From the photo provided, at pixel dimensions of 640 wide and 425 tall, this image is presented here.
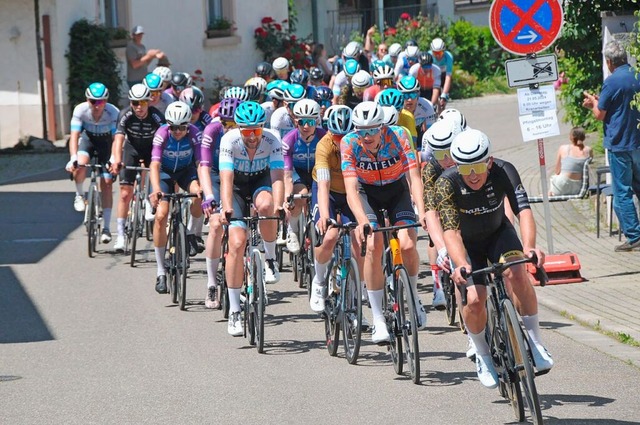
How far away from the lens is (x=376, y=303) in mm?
9953

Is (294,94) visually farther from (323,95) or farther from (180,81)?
(180,81)

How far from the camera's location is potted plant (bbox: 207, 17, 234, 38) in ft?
109

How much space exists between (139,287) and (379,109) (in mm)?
4785

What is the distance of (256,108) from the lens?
1143 centimetres

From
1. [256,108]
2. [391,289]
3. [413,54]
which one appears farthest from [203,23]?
[391,289]

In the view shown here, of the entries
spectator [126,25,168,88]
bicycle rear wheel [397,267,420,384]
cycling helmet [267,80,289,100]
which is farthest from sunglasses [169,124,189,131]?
spectator [126,25,168,88]

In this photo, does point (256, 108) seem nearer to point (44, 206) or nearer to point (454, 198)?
point (454, 198)

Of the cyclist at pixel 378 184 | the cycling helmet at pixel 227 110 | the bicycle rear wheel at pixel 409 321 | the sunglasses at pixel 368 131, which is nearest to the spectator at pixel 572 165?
the cycling helmet at pixel 227 110

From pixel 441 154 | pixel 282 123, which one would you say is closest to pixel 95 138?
pixel 282 123

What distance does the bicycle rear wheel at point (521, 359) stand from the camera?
745 cm

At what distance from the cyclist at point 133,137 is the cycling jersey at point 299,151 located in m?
2.40

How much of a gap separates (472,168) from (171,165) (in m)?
6.40

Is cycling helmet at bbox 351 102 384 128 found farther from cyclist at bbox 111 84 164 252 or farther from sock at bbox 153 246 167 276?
cyclist at bbox 111 84 164 252

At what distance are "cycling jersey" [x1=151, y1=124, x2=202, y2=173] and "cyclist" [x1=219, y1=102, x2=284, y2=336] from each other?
1951 mm
